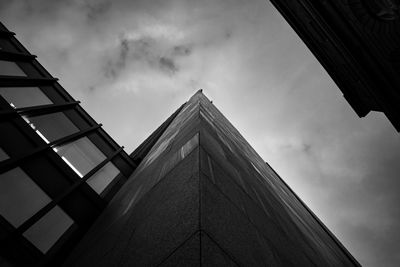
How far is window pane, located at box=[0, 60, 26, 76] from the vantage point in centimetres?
1041

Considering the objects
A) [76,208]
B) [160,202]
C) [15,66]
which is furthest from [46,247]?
[15,66]

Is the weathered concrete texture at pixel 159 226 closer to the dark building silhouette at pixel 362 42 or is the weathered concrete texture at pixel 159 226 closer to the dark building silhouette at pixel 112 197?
the dark building silhouette at pixel 112 197

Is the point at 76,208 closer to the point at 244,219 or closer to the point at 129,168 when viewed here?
the point at 129,168

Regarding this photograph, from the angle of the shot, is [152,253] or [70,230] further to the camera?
[70,230]

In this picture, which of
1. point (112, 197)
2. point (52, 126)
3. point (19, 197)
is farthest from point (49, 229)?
point (52, 126)

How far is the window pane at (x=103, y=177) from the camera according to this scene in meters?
10.3

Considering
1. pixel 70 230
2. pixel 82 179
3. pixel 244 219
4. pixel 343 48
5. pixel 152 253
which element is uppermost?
pixel 82 179

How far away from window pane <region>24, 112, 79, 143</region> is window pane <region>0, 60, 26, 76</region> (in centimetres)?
204

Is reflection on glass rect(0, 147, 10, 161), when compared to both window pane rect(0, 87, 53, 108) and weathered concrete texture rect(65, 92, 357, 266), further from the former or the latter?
weathered concrete texture rect(65, 92, 357, 266)

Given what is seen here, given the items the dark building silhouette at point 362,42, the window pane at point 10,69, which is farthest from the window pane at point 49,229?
the dark building silhouette at point 362,42

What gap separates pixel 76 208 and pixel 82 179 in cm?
120

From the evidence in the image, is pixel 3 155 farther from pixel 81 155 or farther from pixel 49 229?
pixel 81 155

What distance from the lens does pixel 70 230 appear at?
7922mm

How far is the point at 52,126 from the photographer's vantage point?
10.5 meters
